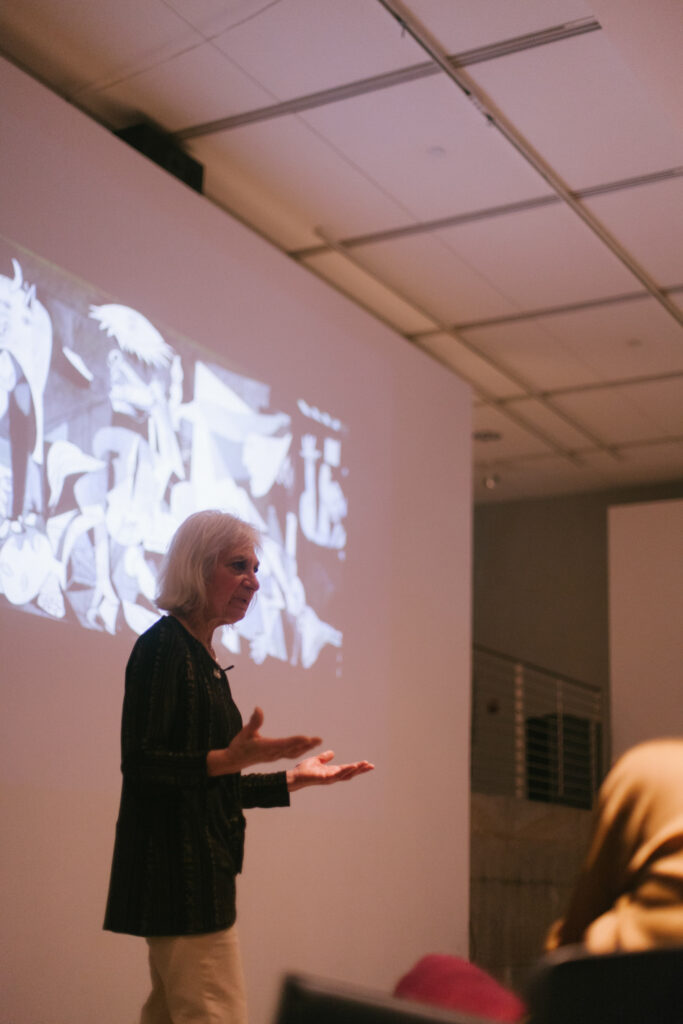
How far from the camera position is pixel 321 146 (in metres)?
4.92

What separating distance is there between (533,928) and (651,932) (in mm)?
6955

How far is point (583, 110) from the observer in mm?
4551

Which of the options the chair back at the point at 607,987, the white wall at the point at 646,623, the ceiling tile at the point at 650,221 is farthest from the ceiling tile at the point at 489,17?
the white wall at the point at 646,623

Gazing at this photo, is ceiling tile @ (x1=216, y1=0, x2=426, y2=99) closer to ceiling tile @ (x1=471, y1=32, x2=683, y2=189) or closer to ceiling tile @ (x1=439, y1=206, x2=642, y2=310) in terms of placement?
ceiling tile @ (x1=471, y1=32, x2=683, y2=189)

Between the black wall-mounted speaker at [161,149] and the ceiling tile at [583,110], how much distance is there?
1.32m

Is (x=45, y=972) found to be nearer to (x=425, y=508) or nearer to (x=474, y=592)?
(x=425, y=508)

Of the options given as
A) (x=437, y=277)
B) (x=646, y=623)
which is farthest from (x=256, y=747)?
(x=646, y=623)

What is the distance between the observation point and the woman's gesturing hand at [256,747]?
85.7 inches

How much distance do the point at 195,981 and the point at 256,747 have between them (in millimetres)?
512

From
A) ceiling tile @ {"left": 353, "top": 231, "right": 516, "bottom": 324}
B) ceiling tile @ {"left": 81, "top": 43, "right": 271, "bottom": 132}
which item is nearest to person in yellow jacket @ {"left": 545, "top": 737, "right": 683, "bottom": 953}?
ceiling tile @ {"left": 81, "top": 43, "right": 271, "bottom": 132}

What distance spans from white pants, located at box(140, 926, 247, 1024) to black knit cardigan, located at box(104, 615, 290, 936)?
0.12ft

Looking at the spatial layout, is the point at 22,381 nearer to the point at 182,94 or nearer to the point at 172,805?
the point at 182,94

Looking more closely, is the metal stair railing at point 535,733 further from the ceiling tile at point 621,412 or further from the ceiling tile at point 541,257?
the ceiling tile at point 541,257

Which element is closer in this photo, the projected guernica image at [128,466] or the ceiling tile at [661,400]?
the projected guernica image at [128,466]
